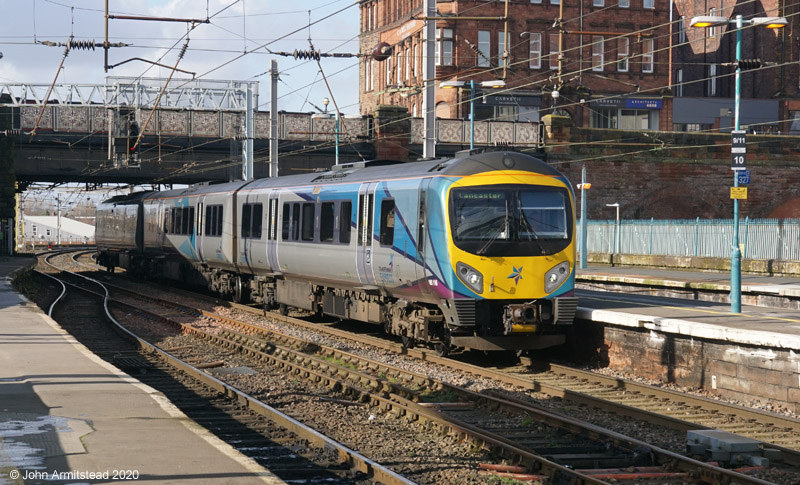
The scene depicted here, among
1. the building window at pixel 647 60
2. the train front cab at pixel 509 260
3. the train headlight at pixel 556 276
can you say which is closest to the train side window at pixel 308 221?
the train front cab at pixel 509 260

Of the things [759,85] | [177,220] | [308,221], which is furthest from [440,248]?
[759,85]

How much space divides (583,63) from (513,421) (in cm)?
5159

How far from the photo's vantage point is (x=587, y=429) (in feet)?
34.6

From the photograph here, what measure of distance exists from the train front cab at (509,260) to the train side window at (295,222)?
6.81 metres

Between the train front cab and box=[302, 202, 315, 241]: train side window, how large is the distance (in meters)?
5.94

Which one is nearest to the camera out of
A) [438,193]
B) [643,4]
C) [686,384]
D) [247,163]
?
[686,384]

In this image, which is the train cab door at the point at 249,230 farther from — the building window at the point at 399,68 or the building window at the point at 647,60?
the building window at the point at 647,60

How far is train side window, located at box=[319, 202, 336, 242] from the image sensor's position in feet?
65.3

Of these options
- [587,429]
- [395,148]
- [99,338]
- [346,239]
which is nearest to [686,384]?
[587,429]

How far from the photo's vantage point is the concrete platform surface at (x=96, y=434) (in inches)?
306

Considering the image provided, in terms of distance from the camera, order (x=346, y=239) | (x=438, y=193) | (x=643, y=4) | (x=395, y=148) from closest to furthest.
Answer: (x=438, y=193), (x=346, y=239), (x=395, y=148), (x=643, y=4)

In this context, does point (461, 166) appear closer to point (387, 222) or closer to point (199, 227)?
point (387, 222)

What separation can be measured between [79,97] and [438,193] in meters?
36.3

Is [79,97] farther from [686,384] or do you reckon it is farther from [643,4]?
[686,384]
